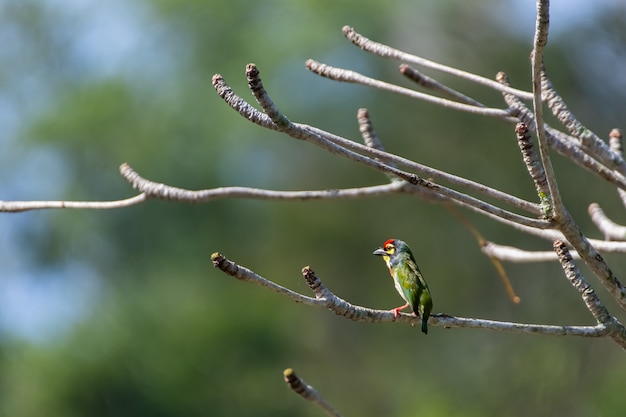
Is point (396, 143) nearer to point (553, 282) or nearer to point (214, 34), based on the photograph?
point (214, 34)

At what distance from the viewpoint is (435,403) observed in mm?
18703

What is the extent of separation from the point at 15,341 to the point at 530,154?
550 inches

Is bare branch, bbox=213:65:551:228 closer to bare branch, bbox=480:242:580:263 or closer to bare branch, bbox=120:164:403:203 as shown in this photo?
bare branch, bbox=120:164:403:203

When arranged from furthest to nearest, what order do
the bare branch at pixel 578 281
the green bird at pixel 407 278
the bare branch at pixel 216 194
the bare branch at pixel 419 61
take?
the green bird at pixel 407 278 → the bare branch at pixel 216 194 → the bare branch at pixel 419 61 → the bare branch at pixel 578 281

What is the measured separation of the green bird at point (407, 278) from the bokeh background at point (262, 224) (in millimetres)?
10689

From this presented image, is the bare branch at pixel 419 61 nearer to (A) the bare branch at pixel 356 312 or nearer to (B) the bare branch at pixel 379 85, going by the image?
(B) the bare branch at pixel 379 85

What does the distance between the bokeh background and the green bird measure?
10689mm

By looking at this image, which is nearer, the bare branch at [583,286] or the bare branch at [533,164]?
the bare branch at [533,164]

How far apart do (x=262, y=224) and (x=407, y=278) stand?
20.0 metres

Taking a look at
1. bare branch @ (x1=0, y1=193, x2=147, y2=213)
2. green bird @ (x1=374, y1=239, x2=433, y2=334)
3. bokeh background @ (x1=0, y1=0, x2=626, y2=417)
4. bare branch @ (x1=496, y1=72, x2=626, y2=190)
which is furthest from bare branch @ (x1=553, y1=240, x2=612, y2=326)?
bokeh background @ (x1=0, y1=0, x2=626, y2=417)

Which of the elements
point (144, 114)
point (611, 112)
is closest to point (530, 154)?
point (611, 112)

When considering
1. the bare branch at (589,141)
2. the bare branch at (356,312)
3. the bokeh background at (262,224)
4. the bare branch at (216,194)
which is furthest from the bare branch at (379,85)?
the bokeh background at (262,224)

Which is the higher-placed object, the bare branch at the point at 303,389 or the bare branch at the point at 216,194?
the bare branch at the point at 216,194

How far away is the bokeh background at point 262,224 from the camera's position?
15.9 meters
